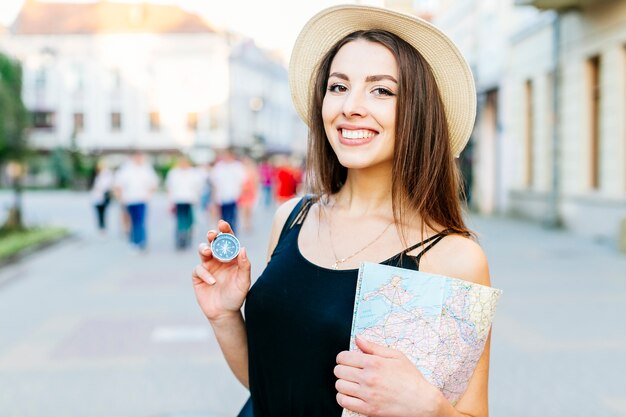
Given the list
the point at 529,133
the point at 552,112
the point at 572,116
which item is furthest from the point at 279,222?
the point at 529,133

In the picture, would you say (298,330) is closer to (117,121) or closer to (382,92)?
(382,92)

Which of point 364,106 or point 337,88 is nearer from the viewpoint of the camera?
point 364,106

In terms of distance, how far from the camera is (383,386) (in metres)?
1.71

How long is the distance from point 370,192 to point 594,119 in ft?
52.6

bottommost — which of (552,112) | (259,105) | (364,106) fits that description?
(364,106)

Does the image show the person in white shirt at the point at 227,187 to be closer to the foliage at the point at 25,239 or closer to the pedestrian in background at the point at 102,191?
the pedestrian in background at the point at 102,191

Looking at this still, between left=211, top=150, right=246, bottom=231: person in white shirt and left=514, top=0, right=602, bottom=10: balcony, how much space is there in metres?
7.21

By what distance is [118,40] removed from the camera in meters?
Result: 63.5

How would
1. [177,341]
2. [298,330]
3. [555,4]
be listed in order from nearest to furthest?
[298,330] → [177,341] → [555,4]

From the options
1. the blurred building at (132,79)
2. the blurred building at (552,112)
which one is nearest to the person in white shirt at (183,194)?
the blurred building at (552,112)

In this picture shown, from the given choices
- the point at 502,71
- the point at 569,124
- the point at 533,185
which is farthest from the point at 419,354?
the point at 502,71

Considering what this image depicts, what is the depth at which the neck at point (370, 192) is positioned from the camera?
218 centimetres

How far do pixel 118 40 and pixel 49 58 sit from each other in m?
5.46

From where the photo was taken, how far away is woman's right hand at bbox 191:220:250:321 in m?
2.20
